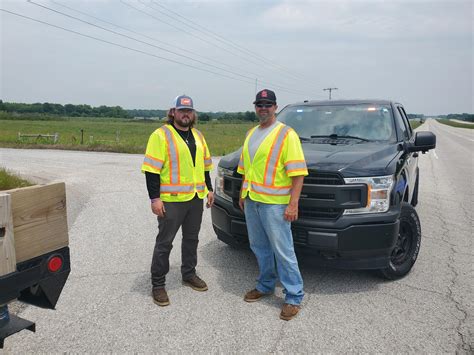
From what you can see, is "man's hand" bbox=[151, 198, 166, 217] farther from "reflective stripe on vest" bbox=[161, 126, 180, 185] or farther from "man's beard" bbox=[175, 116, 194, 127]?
"man's beard" bbox=[175, 116, 194, 127]

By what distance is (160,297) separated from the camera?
3.66 m

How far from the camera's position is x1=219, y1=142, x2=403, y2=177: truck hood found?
11.8 feet

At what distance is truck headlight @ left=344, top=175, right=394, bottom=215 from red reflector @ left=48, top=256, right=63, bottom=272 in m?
2.40

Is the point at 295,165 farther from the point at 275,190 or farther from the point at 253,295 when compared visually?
the point at 253,295

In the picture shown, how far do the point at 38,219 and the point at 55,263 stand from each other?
0.30 meters

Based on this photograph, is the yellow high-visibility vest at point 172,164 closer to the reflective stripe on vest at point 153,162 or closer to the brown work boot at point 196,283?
the reflective stripe on vest at point 153,162

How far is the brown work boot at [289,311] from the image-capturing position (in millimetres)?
3365

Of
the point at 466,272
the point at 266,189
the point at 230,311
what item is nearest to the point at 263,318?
the point at 230,311

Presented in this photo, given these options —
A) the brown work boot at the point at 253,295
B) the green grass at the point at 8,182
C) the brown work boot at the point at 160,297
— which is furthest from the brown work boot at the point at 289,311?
the green grass at the point at 8,182

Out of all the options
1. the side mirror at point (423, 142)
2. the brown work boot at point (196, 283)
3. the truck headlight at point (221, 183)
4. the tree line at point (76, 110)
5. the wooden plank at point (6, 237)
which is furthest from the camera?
the tree line at point (76, 110)

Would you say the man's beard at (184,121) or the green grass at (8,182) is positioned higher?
the man's beard at (184,121)

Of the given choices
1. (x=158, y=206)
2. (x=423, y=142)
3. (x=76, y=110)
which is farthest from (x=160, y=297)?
(x=76, y=110)

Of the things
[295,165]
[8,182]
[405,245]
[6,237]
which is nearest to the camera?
[6,237]

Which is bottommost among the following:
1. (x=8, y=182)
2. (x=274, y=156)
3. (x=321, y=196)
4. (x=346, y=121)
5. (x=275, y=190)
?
(x=8, y=182)
